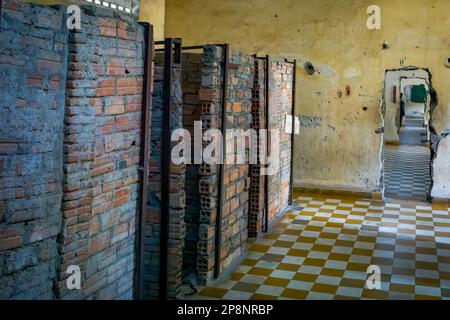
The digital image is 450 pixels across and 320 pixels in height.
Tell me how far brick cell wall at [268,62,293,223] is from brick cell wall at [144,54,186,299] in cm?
298

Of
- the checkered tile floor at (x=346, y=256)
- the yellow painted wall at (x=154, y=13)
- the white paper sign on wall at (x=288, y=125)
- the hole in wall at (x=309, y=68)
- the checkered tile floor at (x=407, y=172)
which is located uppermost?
the yellow painted wall at (x=154, y=13)

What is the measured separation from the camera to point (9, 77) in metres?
2.80

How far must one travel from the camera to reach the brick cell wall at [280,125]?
759 centimetres

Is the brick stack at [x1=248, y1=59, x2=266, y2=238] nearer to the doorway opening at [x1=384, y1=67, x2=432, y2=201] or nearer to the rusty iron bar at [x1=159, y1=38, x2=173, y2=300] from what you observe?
the rusty iron bar at [x1=159, y1=38, x2=173, y2=300]

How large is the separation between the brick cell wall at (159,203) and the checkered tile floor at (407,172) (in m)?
6.20

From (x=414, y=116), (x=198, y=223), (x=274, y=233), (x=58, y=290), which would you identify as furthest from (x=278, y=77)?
(x=414, y=116)

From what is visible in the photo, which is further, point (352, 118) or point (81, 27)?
point (352, 118)

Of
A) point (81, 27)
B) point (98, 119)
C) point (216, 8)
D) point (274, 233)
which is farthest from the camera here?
point (216, 8)

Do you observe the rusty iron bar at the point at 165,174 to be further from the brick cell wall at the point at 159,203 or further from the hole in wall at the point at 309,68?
the hole in wall at the point at 309,68

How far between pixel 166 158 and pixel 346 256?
2965 millimetres

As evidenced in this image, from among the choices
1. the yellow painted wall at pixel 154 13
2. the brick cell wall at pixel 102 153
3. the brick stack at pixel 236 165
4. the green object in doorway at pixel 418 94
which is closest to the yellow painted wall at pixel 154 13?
the yellow painted wall at pixel 154 13

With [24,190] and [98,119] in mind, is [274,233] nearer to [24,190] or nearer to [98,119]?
[98,119]

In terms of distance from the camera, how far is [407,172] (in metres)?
12.1
